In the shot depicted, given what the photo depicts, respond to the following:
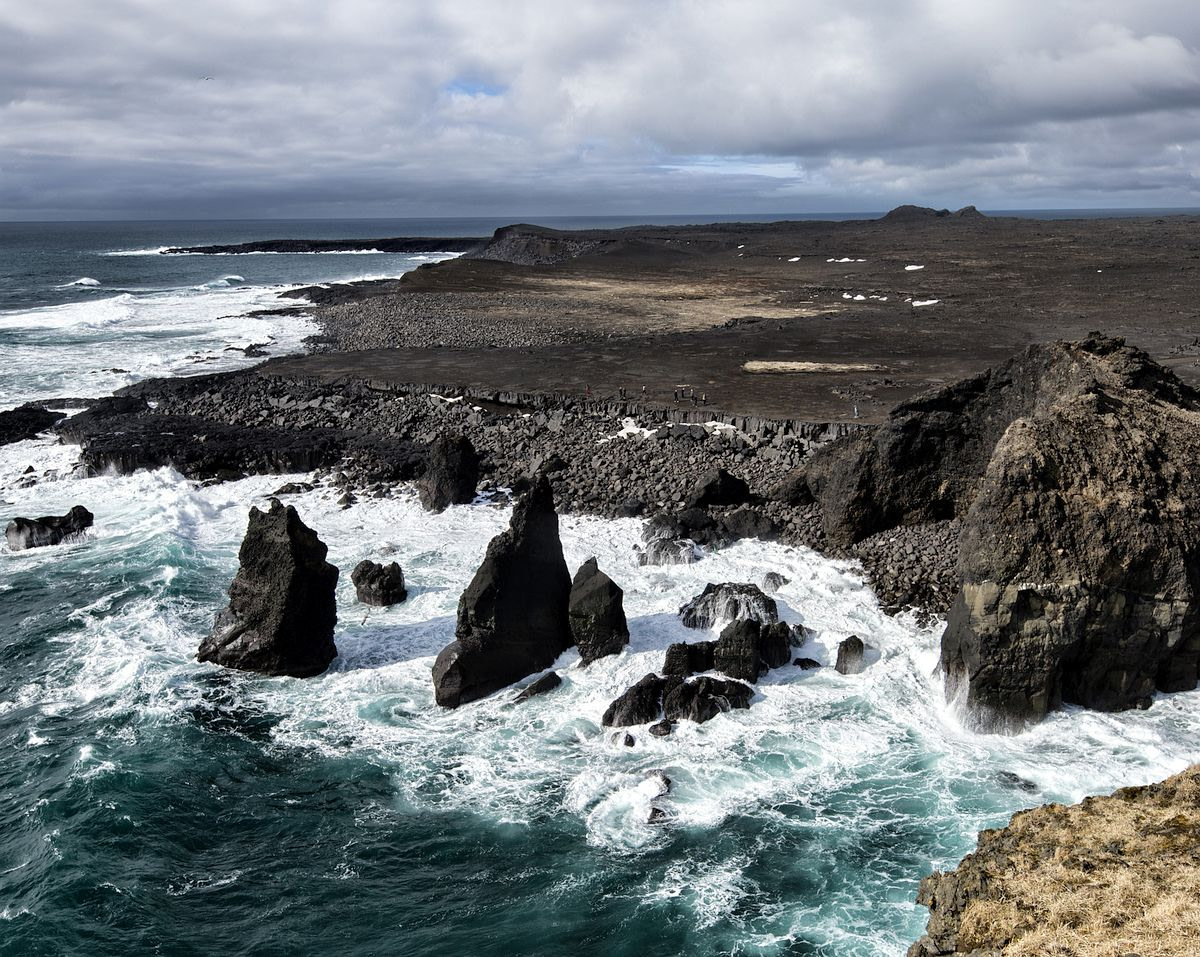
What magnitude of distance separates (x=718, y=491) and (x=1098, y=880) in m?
21.4

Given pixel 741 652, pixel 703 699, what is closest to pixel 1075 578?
pixel 741 652

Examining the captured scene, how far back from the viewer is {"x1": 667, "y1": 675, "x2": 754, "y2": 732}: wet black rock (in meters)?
22.8

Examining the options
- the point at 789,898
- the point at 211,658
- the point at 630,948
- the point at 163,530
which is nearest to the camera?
the point at 630,948

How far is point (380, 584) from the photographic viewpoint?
2953 cm

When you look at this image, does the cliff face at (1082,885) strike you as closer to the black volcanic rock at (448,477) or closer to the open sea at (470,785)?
the open sea at (470,785)

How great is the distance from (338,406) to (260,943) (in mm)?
35768

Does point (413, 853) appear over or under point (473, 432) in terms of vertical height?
under

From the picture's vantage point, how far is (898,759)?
21.3 metres

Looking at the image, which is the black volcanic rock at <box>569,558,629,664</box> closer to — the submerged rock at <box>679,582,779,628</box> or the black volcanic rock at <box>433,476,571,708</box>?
the black volcanic rock at <box>433,476,571,708</box>

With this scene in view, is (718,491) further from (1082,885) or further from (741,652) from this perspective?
(1082,885)

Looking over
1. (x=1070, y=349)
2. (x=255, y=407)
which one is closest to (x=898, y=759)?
(x=1070, y=349)

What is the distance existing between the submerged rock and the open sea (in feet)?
1.80

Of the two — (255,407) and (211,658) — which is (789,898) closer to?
(211,658)

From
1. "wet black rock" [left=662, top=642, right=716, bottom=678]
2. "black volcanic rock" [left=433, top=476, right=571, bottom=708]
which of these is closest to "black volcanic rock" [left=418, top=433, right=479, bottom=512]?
"black volcanic rock" [left=433, top=476, right=571, bottom=708]
